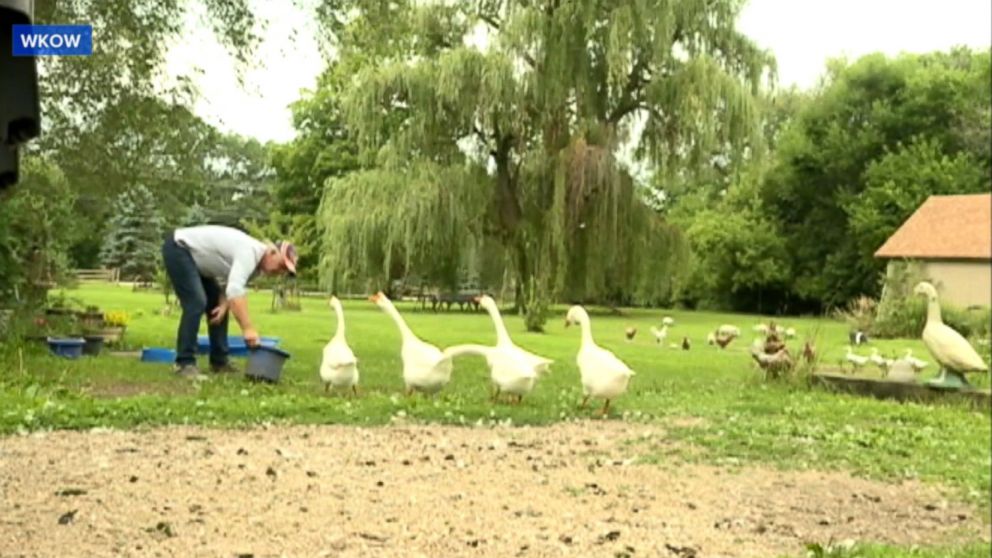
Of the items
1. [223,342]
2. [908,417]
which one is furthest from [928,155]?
[223,342]

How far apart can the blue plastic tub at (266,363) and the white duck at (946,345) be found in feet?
8.28

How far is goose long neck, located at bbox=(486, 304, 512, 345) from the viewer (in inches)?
131

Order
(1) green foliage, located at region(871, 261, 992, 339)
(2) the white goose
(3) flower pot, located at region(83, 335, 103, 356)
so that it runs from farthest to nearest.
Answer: (3) flower pot, located at region(83, 335, 103, 356)
(2) the white goose
(1) green foliage, located at region(871, 261, 992, 339)

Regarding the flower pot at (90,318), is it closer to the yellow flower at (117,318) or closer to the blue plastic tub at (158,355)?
the yellow flower at (117,318)

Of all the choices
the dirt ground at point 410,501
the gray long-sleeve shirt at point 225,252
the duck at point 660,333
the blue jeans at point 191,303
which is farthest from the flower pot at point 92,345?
the duck at point 660,333

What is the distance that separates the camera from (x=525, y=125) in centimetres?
414

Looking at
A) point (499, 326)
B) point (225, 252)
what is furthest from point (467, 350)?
point (225, 252)

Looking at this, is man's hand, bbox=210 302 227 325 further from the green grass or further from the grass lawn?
the green grass

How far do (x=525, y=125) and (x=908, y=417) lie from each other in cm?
188

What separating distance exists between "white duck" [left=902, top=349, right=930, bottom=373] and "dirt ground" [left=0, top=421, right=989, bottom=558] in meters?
0.28

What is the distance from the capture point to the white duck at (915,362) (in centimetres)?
224

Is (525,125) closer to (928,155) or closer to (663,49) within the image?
(663,49)

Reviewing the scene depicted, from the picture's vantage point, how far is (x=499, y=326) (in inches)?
130

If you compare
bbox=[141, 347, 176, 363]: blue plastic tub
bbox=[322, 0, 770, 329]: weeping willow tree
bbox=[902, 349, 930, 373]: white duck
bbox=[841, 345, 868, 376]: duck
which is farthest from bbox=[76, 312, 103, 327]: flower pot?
bbox=[902, 349, 930, 373]: white duck
